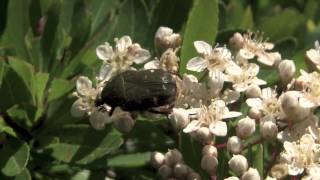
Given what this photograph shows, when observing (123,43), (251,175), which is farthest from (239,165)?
(123,43)

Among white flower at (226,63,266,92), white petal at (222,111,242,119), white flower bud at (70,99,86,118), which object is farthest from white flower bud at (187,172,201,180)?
white flower bud at (70,99,86,118)

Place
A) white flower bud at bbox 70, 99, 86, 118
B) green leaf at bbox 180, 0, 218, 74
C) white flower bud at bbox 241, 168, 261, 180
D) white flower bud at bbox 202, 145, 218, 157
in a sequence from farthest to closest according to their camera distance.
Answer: green leaf at bbox 180, 0, 218, 74 → white flower bud at bbox 70, 99, 86, 118 → white flower bud at bbox 202, 145, 218, 157 → white flower bud at bbox 241, 168, 261, 180

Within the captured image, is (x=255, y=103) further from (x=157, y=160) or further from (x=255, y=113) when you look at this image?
(x=157, y=160)

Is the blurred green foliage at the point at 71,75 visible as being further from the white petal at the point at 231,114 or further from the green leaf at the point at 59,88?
the white petal at the point at 231,114

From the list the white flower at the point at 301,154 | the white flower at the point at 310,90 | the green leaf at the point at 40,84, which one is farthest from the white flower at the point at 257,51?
the green leaf at the point at 40,84

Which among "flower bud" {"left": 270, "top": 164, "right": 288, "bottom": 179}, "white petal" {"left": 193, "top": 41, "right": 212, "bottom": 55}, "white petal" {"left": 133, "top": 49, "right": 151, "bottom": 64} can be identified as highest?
"white petal" {"left": 193, "top": 41, "right": 212, "bottom": 55}

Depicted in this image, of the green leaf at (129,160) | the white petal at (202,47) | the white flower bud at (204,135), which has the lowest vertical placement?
the green leaf at (129,160)

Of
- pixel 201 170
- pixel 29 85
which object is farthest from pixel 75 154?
pixel 201 170

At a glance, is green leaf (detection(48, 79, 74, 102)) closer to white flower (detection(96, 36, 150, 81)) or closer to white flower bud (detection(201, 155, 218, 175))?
white flower (detection(96, 36, 150, 81))
